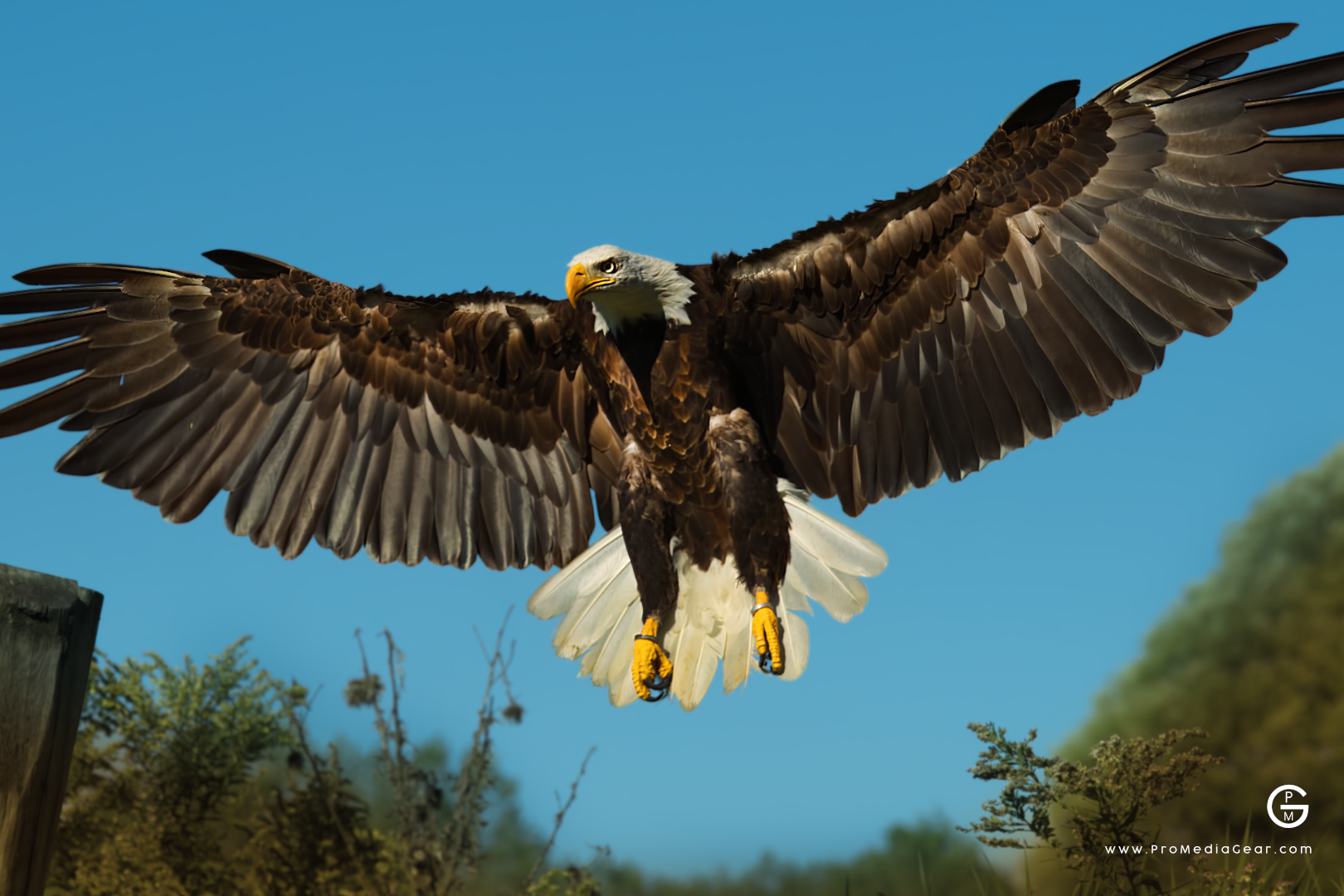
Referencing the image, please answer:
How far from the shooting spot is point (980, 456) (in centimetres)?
462

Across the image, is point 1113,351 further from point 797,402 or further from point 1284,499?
point 1284,499

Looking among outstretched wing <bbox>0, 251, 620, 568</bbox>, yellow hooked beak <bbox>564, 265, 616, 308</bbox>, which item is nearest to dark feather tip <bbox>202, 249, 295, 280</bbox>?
outstretched wing <bbox>0, 251, 620, 568</bbox>

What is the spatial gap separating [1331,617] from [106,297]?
12223 mm

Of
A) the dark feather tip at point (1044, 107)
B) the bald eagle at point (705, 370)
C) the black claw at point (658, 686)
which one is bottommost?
the black claw at point (658, 686)

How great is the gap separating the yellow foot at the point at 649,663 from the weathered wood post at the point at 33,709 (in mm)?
2332

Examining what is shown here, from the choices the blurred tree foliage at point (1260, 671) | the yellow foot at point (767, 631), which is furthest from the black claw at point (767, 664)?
the blurred tree foliage at point (1260, 671)

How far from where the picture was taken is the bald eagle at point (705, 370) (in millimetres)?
4262

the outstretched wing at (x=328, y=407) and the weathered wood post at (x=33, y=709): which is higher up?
the outstretched wing at (x=328, y=407)

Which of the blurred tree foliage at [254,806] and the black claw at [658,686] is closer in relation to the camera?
the black claw at [658,686]

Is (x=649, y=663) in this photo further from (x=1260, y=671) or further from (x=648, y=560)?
(x=1260, y=671)

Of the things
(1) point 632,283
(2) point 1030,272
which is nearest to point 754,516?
(1) point 632,283

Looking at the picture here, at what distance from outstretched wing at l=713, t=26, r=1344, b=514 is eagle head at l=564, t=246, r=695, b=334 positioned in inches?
8.7

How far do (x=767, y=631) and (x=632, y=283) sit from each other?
59.0 inches

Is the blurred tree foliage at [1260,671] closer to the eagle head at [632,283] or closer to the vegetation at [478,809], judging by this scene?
the vegetation at [478,809]
